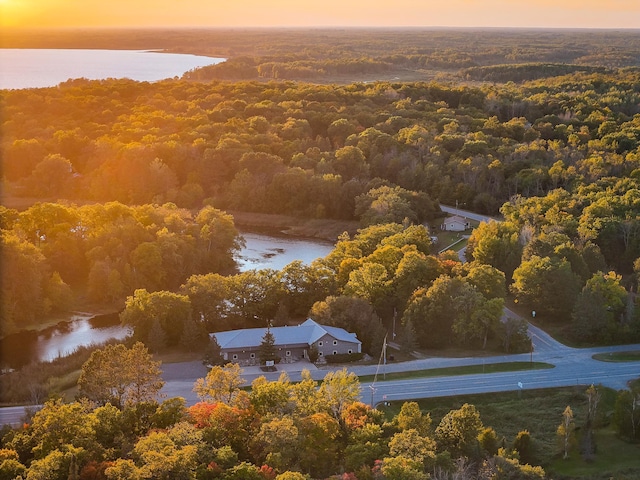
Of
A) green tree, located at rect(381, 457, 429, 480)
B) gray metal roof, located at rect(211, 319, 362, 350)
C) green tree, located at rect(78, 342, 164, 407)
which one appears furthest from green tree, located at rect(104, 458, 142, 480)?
gray metal roof, located at rect(211, 319, 362, 350)

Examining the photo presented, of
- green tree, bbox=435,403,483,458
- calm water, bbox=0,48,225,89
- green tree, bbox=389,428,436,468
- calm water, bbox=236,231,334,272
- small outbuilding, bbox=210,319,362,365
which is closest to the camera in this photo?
green tree, bbox=389,428,436,468

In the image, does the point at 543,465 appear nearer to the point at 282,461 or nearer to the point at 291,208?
the point at 282,461

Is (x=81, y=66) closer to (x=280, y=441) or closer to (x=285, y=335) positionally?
(x=285, y=335)

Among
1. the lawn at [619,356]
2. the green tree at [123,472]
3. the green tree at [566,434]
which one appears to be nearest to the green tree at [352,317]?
the green tree at [566,434]

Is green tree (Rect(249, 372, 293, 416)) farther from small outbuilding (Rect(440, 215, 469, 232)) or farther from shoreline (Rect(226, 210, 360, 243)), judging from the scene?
small outbuilding (Rect(440, 215, 469, 232))

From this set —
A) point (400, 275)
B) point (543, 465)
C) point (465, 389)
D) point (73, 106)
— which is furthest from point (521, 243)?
point (73, 106)

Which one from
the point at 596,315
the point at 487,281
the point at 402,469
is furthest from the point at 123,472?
the point at 596,315
